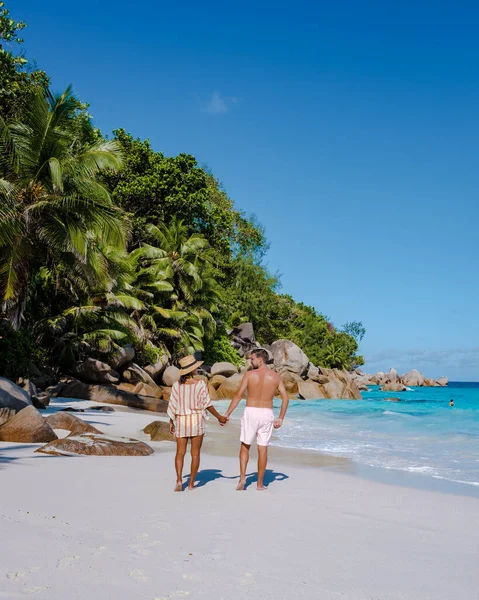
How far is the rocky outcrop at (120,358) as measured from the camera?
2566cm

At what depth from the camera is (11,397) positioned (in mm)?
10938

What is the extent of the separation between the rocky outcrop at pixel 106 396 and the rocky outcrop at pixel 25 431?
10.6m

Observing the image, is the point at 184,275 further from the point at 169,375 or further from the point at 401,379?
the point at 401,379

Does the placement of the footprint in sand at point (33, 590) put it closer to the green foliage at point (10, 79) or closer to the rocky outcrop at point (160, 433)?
the rocky outcrop at point (160, 433)

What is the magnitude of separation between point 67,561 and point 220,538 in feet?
4.15

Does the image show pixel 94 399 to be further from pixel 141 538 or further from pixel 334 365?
pixel 334 365

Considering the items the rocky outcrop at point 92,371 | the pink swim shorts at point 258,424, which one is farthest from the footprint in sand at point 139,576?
the rocky outcrop at point 92,371

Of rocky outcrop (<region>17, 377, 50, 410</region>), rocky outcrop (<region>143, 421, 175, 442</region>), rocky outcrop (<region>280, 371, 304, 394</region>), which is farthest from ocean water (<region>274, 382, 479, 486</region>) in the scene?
rocky outcrop (<region>280, 371, 304, 394</region>)

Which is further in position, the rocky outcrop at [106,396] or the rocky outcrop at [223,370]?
the rocky outcrop at [223,370]

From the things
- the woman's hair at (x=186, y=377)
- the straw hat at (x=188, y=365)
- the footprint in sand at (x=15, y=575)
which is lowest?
the footprint in sand at (x=15, y=575)

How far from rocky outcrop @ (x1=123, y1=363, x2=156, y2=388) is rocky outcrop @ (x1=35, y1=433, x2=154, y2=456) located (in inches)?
690

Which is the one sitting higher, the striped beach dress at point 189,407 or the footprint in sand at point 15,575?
the striped beach dress at point 189,407

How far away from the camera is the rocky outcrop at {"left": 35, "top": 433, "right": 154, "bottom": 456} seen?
829 cm

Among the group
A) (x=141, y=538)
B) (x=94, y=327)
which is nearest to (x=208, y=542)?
(x=141, y=538)
